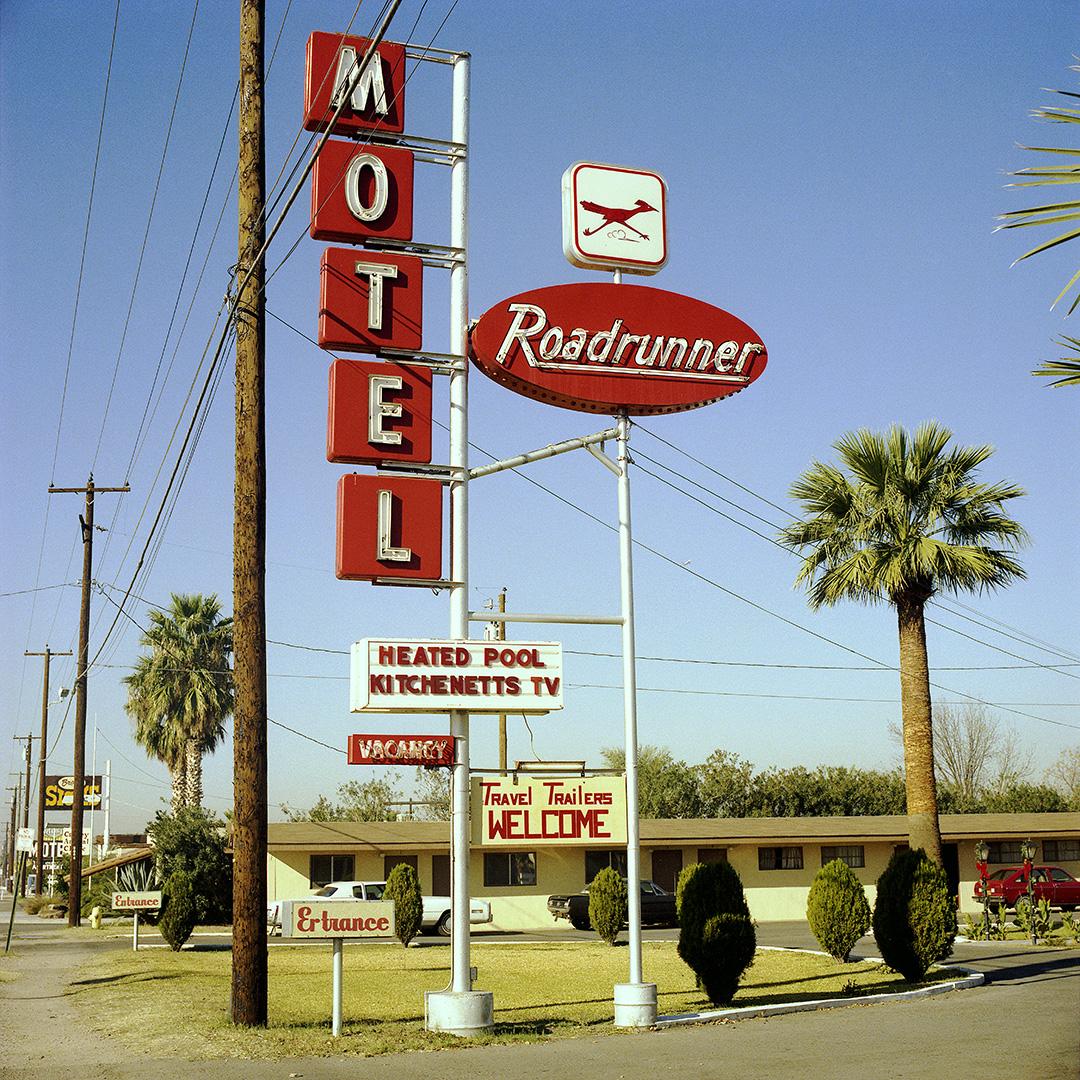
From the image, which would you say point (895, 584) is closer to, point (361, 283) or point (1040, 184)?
point (361, 283)

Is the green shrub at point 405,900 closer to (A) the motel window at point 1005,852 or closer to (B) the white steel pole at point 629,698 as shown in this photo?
(B) the white steel pole at point 629,698

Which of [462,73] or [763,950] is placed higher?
[462,73]

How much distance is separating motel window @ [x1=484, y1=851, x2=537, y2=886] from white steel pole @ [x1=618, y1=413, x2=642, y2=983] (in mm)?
24279

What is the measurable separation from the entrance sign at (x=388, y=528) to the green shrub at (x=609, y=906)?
54.2 ft

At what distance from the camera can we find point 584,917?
37.3 meters

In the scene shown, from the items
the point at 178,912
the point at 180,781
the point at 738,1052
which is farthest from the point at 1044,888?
the point at 180,781

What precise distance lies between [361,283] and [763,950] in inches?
696

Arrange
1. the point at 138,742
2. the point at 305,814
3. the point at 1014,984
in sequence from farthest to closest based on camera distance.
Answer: the point at 305,814 → the point at 138,742 → the point at 1014,984

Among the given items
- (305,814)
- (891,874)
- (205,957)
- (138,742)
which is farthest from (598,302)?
(305,814)

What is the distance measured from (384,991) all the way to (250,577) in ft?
25.8

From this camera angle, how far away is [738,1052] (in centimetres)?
1352

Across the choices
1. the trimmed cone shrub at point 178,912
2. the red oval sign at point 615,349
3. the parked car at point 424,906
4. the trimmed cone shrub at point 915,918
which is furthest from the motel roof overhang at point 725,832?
the red oval sign at point 615,349

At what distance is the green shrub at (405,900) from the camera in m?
29.2

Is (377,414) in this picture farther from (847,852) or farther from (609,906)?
(847,852)
